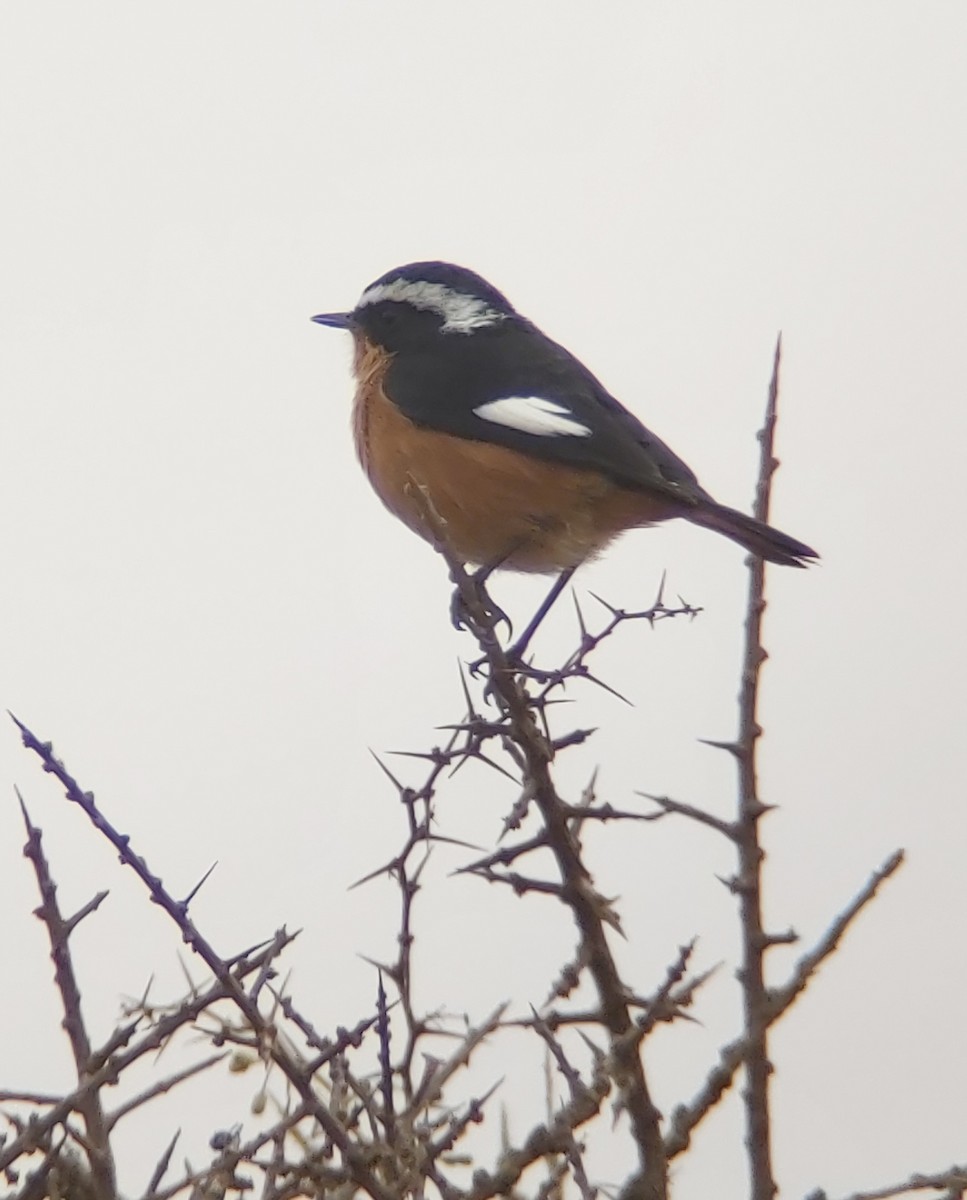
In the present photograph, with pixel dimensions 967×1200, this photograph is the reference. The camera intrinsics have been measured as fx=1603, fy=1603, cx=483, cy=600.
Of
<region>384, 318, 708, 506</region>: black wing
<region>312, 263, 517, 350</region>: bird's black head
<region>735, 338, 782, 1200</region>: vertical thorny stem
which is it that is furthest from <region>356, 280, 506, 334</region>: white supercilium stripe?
<region>735, 338, 782, 1200</region>: vertical thorny stem

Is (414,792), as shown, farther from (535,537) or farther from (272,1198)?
(535,537)

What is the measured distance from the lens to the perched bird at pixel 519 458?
13.9 feet

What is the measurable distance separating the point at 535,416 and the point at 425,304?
969 millimetres

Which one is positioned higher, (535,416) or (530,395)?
(530,395)

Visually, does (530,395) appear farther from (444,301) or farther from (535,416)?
(444,301)

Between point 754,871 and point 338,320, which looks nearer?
point 754,871

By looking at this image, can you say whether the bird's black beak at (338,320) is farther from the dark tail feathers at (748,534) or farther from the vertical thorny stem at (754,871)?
the vertical thorny stem at (754,871)

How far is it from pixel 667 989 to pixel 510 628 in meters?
2.31

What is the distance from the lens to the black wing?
13.8 ft

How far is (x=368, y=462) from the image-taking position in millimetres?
4691

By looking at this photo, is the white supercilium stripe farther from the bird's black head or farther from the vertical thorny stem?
the vertical thorny stem

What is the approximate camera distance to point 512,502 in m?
4.28

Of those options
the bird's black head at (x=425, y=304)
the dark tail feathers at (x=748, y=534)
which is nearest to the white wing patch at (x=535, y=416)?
the dark tail feathers at (x=748, y=534)

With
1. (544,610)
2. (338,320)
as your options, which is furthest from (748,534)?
(338,320)
